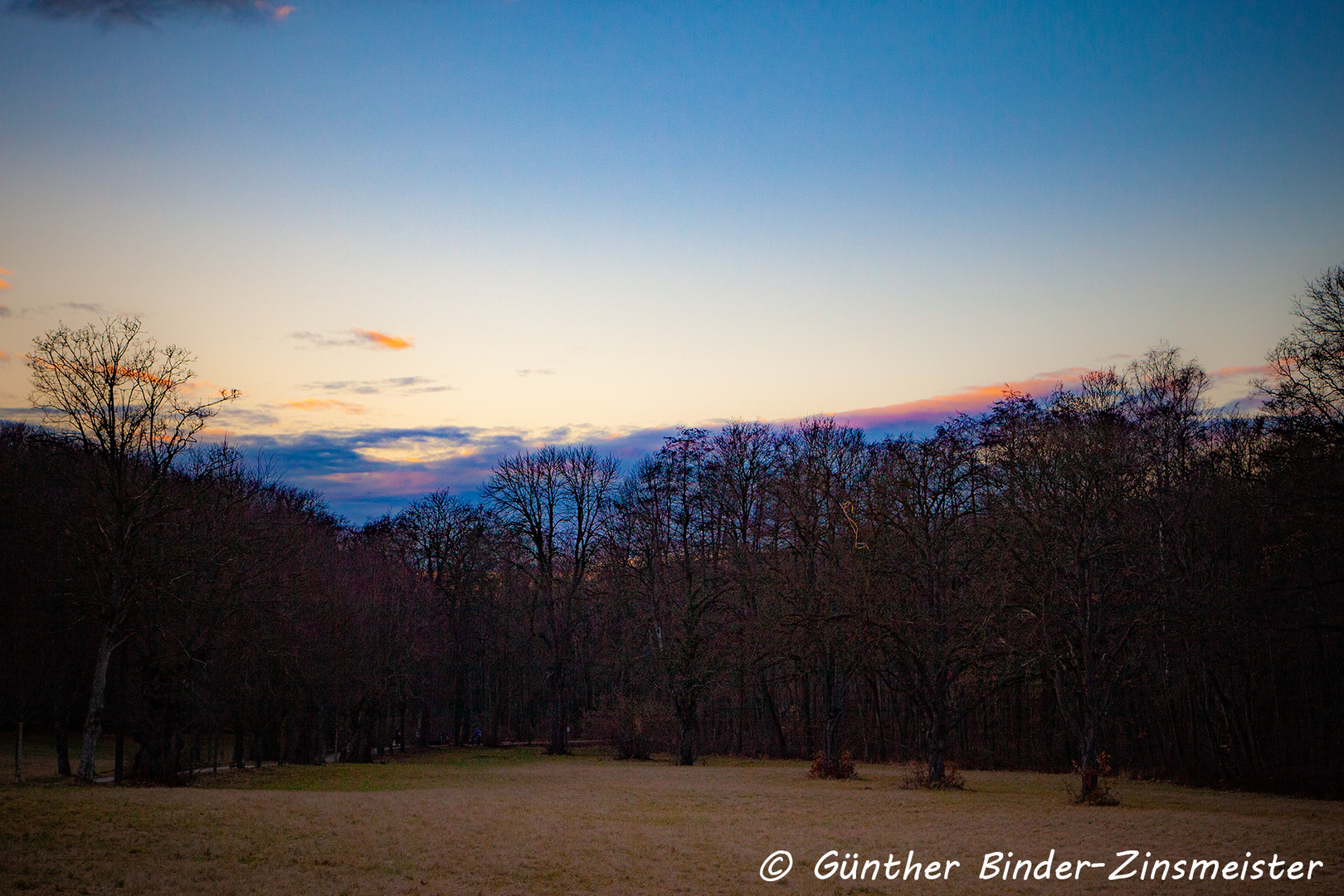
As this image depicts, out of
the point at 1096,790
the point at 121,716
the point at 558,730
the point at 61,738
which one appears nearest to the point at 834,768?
the point at 1096,790

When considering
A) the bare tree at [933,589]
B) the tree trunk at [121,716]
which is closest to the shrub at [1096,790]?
the bare tree at [933,589]

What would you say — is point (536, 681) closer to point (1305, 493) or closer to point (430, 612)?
point (430, 612)

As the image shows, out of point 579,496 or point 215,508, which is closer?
point 215,508

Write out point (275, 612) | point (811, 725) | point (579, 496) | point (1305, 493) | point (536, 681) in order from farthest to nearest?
point (536, 681)
point (579, 496)
point (811, 725)
point (275, 612)
point (1305, 493)

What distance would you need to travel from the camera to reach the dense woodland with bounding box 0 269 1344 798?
24.9 meters

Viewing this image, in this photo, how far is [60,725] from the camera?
2822 cm

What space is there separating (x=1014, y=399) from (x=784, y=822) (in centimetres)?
2477

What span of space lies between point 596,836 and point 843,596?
14.5 metres

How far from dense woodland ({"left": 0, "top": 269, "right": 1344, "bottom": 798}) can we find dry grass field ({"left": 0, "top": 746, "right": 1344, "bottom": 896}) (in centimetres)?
443

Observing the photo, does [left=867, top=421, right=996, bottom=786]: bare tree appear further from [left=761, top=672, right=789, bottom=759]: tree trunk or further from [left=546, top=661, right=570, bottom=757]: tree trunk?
[left=546, top=661, right=570, bottom=757]: tree trunk

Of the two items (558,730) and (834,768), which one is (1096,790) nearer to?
(834,768)

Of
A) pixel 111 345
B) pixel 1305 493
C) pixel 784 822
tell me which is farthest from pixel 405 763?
pixel 1305 493

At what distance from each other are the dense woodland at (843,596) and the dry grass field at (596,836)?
443 cm

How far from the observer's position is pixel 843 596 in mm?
29125
